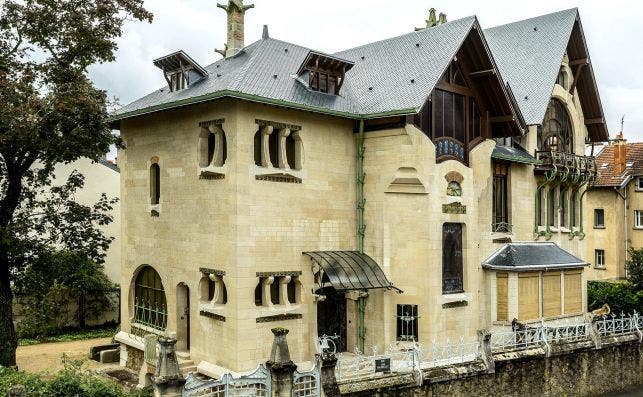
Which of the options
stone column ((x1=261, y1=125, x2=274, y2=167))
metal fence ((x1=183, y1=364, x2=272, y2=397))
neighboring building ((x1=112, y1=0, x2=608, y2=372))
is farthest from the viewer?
stone column ((x1=261, y1=125, x2=274, y2=167))

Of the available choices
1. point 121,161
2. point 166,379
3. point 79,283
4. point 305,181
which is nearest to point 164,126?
point 121,161

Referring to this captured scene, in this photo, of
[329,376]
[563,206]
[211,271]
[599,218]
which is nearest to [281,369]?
[329,376]

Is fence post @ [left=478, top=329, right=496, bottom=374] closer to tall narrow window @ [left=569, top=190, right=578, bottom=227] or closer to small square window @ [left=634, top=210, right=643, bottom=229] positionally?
tall narrow window @ [left=569, top=190, right=578, bottom=227]

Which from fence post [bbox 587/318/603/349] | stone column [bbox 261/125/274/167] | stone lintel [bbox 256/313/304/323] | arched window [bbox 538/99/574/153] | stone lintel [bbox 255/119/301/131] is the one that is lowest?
fence post [bbox 587/318/603/349]

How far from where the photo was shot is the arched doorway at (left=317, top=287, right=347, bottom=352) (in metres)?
22.3

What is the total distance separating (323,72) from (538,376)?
41.9 ft

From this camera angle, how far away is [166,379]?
14.2 metres

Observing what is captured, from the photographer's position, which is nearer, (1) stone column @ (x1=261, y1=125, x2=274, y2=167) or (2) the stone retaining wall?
(2) the stone retaining wall

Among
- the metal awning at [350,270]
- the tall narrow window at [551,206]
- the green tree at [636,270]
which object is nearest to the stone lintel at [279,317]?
the metal awning at [350,270]

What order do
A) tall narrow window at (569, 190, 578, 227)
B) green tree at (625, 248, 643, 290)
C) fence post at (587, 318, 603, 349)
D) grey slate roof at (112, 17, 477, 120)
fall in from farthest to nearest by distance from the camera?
green tree at (625, 248, 643, 290) < tall narrow window at (569, 190, 578, 227) < fence post at (587, 318, 603, 349) < grey slate roof at (112, 17, 477, 120)

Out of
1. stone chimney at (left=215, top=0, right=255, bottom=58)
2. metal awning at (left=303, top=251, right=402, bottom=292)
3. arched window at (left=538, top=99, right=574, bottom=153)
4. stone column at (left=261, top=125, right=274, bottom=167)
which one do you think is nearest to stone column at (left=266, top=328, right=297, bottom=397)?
metal awning at (left=303, top=251, right=402, bottom=292)

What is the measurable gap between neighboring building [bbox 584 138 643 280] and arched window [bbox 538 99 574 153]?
16.4 meters

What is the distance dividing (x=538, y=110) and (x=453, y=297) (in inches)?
425

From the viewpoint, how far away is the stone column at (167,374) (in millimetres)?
14141
